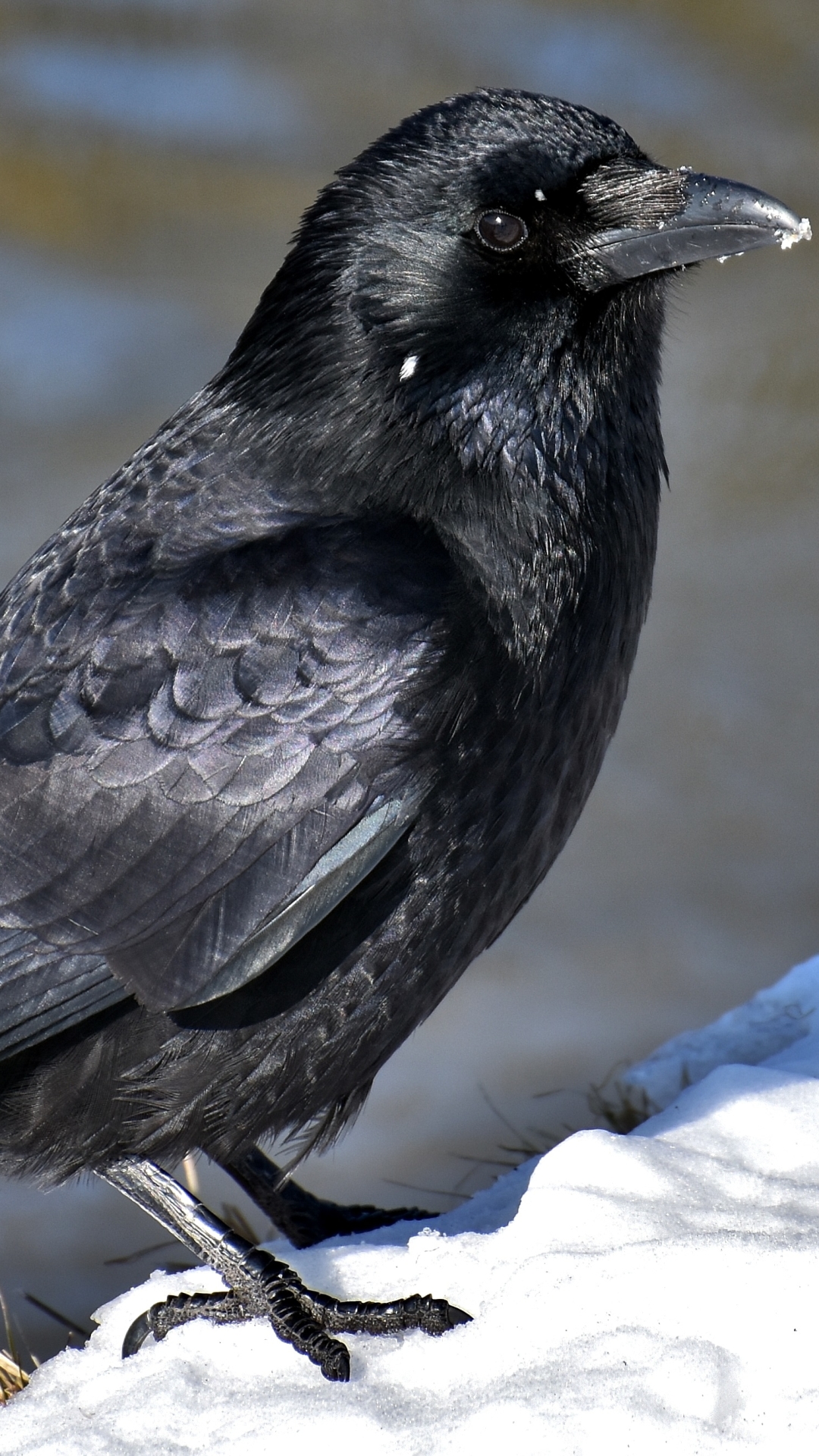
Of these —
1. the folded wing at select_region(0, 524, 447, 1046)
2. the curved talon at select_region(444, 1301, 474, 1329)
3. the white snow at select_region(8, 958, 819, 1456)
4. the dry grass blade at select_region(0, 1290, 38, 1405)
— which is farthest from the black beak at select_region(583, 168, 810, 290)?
the dry grass blade at select_region(0, 1290, 38, 1405)

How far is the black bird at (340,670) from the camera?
9.95 feet

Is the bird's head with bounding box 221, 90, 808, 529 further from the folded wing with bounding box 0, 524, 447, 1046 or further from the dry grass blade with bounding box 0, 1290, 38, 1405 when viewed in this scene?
the dry grass blade with bounding box 0, 1290, 38, 1405

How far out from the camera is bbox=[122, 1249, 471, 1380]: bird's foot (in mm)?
2959

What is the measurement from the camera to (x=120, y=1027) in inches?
124

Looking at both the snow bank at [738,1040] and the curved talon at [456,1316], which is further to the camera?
the snow bank at [738,1040]

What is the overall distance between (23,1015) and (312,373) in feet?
4.58

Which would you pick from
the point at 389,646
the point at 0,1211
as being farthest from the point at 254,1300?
the point at 0,1211

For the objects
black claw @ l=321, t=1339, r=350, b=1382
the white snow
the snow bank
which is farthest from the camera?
the snow bank

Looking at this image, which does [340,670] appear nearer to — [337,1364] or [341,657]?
[341,657]

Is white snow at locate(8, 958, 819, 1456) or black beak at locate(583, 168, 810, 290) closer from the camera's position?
white snow at locate(8, 958, 819, 1456)

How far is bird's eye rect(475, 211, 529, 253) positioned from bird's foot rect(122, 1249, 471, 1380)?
2000 mm

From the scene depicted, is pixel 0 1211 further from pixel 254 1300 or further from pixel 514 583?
pixel 514 583

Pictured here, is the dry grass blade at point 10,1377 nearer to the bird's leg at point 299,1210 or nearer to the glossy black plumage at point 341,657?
the glossy black plumage at point 341,657

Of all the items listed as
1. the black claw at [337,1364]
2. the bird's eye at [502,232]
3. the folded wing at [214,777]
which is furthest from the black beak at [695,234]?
the black claw at [337,1364]
